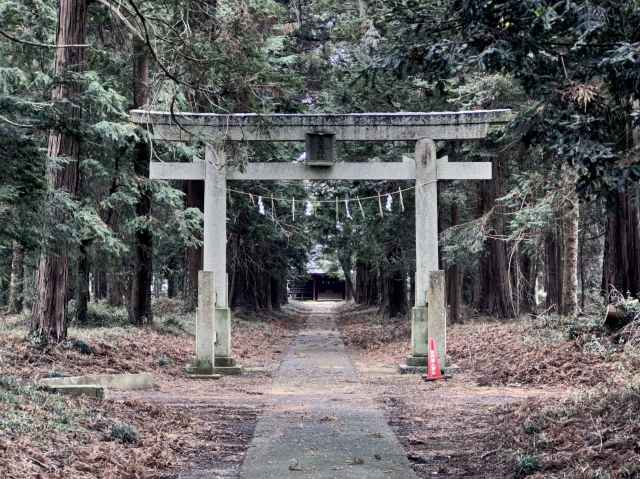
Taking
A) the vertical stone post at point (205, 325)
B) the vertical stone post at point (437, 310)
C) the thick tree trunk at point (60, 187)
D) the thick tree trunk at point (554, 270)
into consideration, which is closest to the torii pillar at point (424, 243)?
the vertical stone post at point (437, 310)

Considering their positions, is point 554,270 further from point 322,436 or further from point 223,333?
point 322,436

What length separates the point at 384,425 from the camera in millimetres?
10125

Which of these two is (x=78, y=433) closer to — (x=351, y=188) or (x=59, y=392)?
(x=59, y=392)

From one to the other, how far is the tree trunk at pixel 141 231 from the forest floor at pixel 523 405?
6.44 meters

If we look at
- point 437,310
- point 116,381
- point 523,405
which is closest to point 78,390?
point 116,381

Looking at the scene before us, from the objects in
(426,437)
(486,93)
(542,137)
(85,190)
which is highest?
(486,93)

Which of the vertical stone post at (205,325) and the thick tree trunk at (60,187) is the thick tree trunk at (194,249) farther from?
the thick tree trunk at (60,187)

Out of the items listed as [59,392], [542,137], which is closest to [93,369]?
[59,392]

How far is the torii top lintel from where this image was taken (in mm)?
16797

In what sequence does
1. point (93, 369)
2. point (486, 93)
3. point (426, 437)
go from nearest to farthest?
1. point (426, 437)
2. point (93, 369)
3. point (486, 93)

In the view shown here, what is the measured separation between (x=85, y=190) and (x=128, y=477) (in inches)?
540

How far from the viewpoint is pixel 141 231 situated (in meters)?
22.2

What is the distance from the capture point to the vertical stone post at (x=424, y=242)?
56.8 feet

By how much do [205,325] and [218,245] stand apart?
6.25 feet
